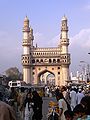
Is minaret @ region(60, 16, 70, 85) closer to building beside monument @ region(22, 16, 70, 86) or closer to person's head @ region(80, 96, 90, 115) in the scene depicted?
building beside monument @ region(22, 16, 70, 86)

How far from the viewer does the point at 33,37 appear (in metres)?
119

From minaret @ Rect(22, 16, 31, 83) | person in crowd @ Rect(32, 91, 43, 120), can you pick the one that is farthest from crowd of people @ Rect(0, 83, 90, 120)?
minaret @ Rect(22, 16, 31, 83)

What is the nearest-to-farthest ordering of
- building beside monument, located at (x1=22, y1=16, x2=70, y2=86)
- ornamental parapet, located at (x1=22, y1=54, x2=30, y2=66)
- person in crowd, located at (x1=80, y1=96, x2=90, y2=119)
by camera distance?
person in crowd, located at (x1=80, y1=96, x2=90, y2=119), building beside monument, located at (x1=22, y1=16, x2=70, y2=86), ornamental parapet, located at (x1=22, y1=54, x2=30, y2=66)

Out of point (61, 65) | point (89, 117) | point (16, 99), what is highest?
point (61, 65)

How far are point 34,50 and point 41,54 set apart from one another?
196cm

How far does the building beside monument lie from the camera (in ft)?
344

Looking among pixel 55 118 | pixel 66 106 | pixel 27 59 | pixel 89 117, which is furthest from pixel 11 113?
pixel 27 59

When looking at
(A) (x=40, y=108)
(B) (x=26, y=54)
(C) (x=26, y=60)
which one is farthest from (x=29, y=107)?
(B) (x=26, y=54)

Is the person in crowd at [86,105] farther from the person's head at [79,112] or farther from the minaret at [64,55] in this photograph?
the minaret at [64,55]

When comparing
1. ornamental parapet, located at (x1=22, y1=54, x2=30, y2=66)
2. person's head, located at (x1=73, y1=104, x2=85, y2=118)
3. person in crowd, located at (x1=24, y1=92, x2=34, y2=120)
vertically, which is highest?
ornamental parapet, located at (x1=22, y1=54, x2=30, y2=66)

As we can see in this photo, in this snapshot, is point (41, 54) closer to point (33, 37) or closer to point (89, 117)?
point (33, 37)

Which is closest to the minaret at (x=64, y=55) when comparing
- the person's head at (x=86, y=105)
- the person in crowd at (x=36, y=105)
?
the person in crowd at (x=36, y=105)

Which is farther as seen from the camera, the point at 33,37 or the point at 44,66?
the point at 33,37

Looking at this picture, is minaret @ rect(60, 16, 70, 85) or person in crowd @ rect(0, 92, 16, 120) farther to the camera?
minaret @ rect(60, 16, 70, 85)
